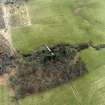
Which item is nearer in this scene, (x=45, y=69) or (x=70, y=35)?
(x=45, y=69)

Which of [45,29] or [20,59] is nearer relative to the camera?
[20,59]

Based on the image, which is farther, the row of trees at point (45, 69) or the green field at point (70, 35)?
the row of trees at point (45, 69)

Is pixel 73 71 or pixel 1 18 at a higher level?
pixel 1 18

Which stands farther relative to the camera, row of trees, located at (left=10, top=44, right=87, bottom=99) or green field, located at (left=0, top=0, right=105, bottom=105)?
row of trees, located at (left=10, top=44, right=87, bottom=99)

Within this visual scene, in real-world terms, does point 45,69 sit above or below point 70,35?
below

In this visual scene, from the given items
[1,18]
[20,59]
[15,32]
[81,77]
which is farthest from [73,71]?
[1,18]

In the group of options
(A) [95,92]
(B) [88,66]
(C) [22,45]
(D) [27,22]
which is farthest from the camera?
(D) [27,22]

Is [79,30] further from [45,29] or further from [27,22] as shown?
[27,22]

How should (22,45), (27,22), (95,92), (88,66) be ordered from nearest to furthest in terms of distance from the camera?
(95,92)
(88,66)
(22,45)
(27,22)
